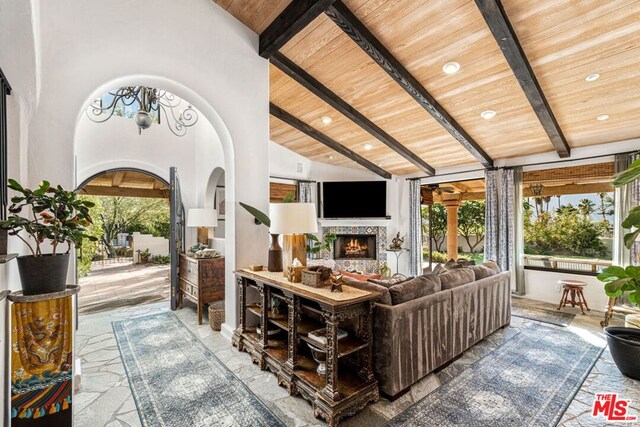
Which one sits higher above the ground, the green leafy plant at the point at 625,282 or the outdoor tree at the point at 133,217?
the outdoor tree at the point at 133,217

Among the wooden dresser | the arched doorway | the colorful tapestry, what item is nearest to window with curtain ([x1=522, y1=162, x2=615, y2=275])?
the wooden dresser

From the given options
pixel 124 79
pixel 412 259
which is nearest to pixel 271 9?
pixel 124 79

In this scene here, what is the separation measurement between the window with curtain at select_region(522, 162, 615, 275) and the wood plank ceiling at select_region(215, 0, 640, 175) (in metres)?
0.53

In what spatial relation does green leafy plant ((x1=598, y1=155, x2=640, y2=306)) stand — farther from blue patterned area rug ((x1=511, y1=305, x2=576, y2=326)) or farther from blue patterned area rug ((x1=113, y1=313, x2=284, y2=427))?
blue patterned area rug ((x1=113, y1=313, x2=284, y2=427))

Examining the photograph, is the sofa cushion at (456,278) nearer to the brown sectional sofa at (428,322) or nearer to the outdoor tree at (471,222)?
the brown sectional sofa at (428,322)

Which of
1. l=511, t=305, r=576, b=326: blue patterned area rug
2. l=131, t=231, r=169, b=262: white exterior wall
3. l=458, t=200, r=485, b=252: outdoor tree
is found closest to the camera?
l=511, t=305, r=576, b=326: blue patterned area rug

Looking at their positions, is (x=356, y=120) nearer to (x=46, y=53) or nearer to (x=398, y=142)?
(x=398, y=142)

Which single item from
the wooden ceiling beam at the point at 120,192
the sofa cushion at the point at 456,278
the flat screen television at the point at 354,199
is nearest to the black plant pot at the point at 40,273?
the sofa cushion at the point at 456,278

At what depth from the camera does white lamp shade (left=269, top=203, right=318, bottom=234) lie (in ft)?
8.34

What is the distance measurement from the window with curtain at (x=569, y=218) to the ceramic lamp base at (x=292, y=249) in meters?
4.77

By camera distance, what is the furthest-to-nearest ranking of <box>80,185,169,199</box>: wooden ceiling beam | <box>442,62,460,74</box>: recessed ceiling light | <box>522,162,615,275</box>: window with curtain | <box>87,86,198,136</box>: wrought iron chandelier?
1. <box>80,185,169,199</box>: wooden ceiling beam
2. <box>522,162,615,275</box>: window with curtain
3. <box>87,86,198,136</box>: wrought iron chandelier
4. <box>442,62,460,74</box>: recessed ceiling light

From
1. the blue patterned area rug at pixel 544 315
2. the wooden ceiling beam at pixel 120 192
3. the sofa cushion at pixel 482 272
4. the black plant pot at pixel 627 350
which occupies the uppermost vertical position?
the wooden ceiling beam at pixel 120 192

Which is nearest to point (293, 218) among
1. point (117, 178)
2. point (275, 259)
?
point (275, 259)

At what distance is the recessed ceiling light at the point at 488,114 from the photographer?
4043 millimetres
